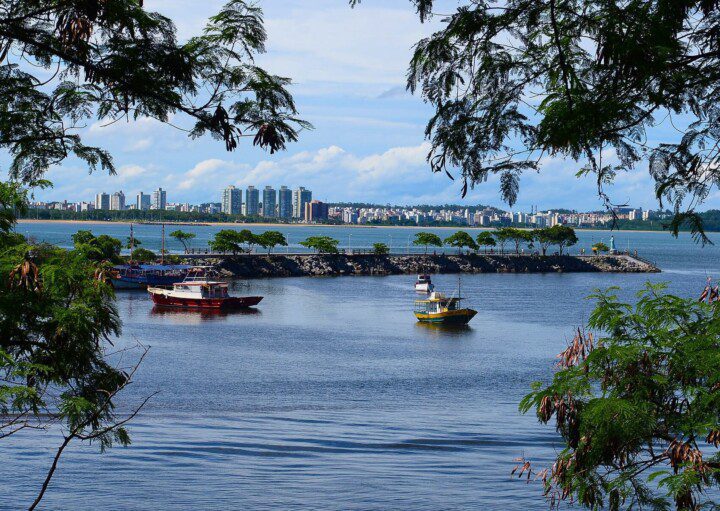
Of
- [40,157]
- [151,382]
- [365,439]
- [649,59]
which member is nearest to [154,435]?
[365,439]

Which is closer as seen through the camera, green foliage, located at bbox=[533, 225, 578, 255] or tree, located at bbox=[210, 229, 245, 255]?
tree, located at bbox=[210, 229, 245, 255]

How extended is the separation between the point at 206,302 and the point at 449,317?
78.7ft

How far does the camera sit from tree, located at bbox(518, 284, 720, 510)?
33.6 ft

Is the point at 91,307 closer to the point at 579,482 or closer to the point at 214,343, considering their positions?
the point at 579,482

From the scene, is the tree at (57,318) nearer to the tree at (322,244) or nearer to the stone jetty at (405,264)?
the stone jetty at (405,264)

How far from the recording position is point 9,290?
11.2 metres

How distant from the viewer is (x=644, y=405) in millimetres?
11078

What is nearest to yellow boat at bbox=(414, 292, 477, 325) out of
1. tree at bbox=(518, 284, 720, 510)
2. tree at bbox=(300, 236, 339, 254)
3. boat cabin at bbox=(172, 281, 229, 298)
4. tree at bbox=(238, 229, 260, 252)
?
boat cabin at bbox=(172, 281, 229, 298)

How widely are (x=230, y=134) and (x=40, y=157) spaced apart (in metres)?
3.22

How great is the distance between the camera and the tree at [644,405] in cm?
1024

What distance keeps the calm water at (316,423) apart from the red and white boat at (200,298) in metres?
8.73

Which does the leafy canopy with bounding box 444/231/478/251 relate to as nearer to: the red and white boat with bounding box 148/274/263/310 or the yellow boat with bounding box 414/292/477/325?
the red and white boat with bounding box 148/274/263/310

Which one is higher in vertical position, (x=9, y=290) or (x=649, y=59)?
(x=649, y=59)

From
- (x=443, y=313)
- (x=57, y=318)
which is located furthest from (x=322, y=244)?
(x=57, y=318)
